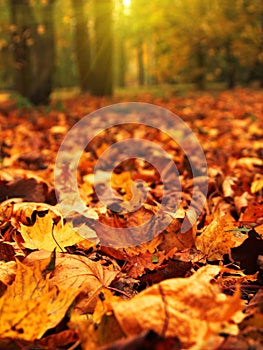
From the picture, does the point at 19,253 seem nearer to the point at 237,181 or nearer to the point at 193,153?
the point at 237,181

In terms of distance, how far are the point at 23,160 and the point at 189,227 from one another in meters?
2.23

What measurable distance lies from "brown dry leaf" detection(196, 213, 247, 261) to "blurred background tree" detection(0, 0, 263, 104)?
8.26 m

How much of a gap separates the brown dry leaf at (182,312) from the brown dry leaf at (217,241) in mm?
494

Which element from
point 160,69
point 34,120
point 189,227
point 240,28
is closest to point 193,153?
point 189,227

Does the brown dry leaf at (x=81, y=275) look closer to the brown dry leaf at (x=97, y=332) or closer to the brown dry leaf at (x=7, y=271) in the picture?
the brown dry leaf at (x=7, y=271)

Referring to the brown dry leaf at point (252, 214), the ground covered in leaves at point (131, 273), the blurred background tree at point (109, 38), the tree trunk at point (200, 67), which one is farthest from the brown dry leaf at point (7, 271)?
the tree trunk at point (200, 67)

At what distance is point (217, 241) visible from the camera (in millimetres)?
1558

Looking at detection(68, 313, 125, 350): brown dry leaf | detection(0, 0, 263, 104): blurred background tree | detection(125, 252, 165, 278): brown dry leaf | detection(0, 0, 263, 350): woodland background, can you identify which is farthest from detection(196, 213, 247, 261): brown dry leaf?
detection(0, 0, 263, 104): blurred background tree

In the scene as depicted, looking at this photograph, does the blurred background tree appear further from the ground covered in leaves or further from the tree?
the ground covered in leaves

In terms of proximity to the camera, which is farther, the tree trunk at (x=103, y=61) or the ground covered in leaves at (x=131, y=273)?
→ the tree trunk at (x=103, y=61)

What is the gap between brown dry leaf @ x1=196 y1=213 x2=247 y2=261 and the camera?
1527mm

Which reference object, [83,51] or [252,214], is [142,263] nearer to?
[252,214]

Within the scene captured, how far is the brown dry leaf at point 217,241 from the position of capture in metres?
1.53

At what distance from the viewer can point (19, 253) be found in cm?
150
